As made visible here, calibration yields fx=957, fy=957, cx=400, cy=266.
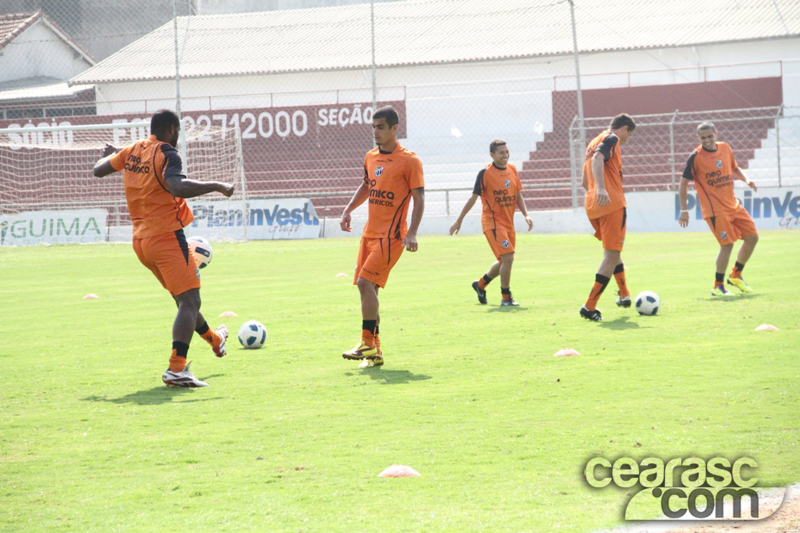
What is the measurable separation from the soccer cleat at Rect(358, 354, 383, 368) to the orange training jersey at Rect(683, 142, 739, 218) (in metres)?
5.79

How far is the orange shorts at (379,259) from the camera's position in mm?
7594

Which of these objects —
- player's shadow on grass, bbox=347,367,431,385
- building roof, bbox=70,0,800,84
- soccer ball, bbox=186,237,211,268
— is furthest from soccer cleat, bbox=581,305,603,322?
building roof, bbox=70,0,800,84

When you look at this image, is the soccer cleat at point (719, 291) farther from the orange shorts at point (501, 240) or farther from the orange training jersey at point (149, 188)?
the orange training jersey at point (149, 188)

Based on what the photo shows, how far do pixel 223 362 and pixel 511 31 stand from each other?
2706 centimetres

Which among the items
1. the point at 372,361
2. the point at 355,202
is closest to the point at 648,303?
the point at 355,202

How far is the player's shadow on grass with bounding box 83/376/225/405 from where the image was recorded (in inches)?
249

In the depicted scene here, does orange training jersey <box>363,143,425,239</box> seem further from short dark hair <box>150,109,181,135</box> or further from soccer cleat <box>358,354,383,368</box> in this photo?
short dark hair <box>150,109,181,135</box>

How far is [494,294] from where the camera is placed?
1266 centimetres

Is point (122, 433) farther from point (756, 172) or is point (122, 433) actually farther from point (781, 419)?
point (756, 172)

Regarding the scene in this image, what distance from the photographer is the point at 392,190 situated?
25.3 feet

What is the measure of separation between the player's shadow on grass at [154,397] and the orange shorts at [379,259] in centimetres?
167

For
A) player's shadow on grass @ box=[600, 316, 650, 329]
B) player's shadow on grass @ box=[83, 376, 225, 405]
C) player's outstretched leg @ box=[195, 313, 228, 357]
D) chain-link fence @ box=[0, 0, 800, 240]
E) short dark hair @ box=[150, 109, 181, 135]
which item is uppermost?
chain-link fence @ box=[0, 0, 800, 240]

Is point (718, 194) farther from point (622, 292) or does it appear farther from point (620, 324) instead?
point (620, 324)

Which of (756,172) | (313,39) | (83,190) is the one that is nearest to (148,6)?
(313,39)
